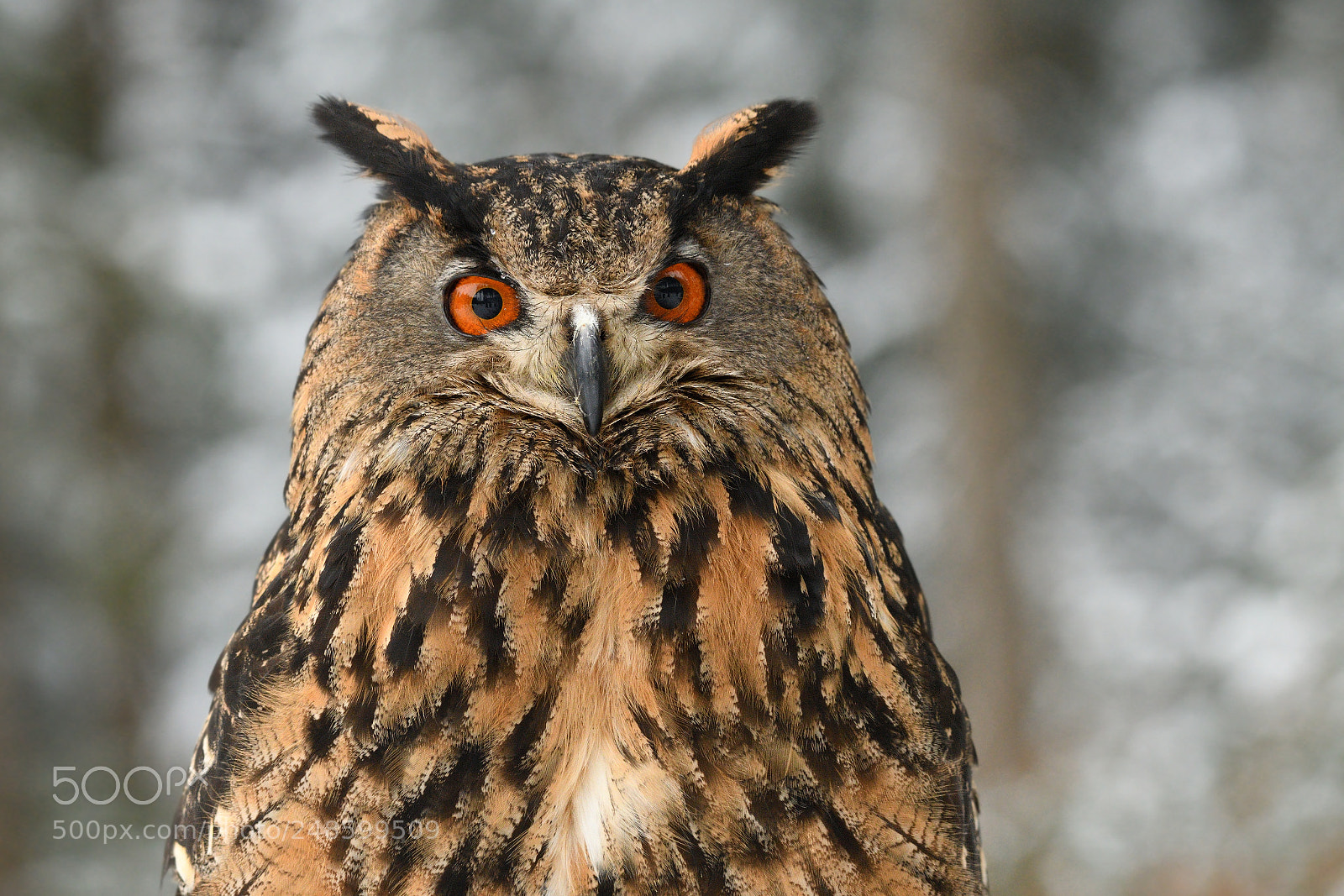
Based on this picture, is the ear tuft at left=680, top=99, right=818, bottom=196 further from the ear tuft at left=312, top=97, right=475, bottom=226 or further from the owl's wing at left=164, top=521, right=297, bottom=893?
the owl's wing at left=164, top=521, right=297, bottom=893

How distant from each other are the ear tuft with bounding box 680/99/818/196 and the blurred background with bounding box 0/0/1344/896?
5.12 m

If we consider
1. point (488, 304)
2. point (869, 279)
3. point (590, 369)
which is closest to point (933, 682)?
point (590, 369)

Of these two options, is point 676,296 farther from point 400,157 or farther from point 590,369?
point 400,157

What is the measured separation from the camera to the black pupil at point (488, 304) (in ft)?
5.29

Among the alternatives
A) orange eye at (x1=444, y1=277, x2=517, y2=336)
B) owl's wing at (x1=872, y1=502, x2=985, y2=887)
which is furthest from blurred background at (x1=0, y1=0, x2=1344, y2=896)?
orange eye at (x1=444, y1=277, x2=517, y2=336)

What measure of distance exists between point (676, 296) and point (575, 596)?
1.66ft

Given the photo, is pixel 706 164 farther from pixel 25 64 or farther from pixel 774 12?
pixel 25 64

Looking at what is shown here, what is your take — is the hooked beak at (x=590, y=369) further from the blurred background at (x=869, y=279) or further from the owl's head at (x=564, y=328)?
the blurred background at (x=869, y=279)

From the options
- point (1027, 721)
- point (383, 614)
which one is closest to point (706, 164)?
point (383, 614)

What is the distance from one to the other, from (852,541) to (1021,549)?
19.8 feet

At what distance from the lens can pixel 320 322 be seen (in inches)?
71.4

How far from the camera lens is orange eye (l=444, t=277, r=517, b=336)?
1.61 meters

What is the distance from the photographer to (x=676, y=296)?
164 centimetres

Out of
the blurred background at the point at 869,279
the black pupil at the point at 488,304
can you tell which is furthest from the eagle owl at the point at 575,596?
the blurred background at the point at 869,279
